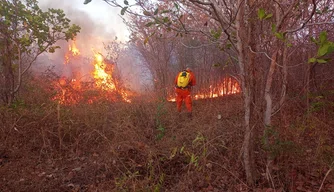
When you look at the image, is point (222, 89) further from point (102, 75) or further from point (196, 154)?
point (196, 154)

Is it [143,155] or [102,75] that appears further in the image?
[102,75]

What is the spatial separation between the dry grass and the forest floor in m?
0.01

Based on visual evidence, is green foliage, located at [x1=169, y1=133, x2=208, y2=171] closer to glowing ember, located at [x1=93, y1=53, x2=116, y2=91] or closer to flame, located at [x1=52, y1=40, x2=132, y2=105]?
flame, located at [x1=52, y1=40, x2=132, y2=105]

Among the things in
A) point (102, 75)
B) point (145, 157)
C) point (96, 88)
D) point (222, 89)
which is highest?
point (102, 75)

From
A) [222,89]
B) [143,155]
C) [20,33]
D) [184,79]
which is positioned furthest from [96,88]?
[143,155]

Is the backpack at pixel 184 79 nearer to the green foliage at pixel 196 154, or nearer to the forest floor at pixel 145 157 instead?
the forest floor at pixel 145 157

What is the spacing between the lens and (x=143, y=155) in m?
3.29

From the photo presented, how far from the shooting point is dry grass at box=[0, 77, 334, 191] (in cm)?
263

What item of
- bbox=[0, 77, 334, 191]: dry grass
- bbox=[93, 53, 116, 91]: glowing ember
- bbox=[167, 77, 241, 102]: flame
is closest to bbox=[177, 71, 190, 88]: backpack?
bbox=[0, 77, 334, 191]: dry grass

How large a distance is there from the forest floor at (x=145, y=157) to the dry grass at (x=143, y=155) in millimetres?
11

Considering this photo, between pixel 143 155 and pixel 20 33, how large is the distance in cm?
503

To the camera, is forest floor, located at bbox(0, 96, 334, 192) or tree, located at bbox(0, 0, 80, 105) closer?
forest floor, located at bbox(0, 96, 334, 192)

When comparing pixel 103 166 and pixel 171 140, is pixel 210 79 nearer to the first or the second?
pixel 171 140

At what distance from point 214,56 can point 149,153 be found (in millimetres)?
7376
